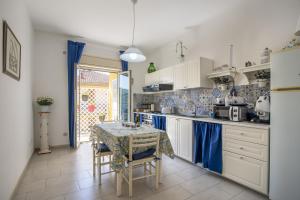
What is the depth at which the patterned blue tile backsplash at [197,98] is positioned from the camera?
2.50m

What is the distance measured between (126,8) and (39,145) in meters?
3.54

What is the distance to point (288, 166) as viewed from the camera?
1.68 metres

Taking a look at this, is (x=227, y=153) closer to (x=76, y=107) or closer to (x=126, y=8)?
(x=126, y=8)

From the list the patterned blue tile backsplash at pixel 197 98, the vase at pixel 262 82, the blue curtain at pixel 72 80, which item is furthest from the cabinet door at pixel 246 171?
the blue curtain at pixel 72 80

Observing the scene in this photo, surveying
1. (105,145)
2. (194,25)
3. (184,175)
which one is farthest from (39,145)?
(194,25)

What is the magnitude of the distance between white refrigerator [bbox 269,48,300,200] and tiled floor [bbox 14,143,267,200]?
0.39 meters

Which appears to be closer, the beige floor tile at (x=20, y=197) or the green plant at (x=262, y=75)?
the beige floor tile at (x=20, y=197)

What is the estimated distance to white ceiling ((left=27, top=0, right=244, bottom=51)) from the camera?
2.65 metres

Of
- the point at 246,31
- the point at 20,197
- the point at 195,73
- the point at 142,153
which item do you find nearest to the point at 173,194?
the point at 142,153

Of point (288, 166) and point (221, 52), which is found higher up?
point (221, 52)

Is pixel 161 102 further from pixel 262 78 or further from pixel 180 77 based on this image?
pixel 262 78

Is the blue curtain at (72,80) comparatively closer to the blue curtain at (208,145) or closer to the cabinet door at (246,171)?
the blue curtain at (208,145)

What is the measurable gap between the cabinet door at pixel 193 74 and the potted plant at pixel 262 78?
973 mm

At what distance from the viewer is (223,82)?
2916 mm
